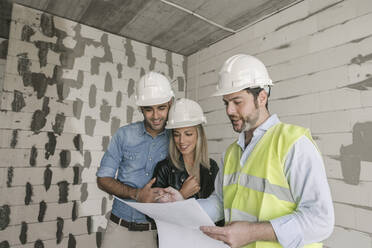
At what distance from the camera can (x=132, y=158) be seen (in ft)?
5.96

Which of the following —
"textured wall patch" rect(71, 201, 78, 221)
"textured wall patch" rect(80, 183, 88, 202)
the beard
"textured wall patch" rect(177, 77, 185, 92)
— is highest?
"textured wall patch" rect(177, 77, 185, 92)

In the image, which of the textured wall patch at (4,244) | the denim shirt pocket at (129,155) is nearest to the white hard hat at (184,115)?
the denim shirt pocket at (129,155)

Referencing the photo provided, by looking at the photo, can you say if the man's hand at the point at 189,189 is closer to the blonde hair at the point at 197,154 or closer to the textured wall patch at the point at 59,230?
the blonde hair at the point at 197,154

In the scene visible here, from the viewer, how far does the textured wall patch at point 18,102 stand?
9.01 ft

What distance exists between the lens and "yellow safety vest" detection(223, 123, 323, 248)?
0.92 metres

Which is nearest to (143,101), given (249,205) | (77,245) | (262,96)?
(262,96)

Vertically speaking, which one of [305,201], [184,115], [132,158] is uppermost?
[184,115]

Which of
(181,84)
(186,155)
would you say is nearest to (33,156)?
(186,155)

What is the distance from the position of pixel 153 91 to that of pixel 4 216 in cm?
220

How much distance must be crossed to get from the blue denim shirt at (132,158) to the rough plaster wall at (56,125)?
4.80 feet

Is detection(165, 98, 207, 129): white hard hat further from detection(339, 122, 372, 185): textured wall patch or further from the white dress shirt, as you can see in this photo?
detection(339, 122, 372, 185): textured wall patch

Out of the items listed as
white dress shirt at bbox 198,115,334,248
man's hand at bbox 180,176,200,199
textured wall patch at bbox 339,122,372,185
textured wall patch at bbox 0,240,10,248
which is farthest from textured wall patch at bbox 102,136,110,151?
white dress shirt at bbox 198,115,334,248

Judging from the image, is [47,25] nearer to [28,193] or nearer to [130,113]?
[130,113]

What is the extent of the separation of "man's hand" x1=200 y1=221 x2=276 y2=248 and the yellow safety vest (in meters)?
0.06
